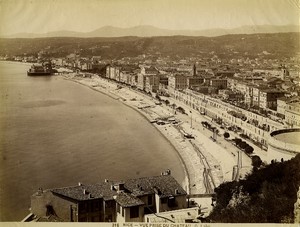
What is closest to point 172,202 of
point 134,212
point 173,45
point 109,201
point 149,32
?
point 134,212

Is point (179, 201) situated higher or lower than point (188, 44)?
lower

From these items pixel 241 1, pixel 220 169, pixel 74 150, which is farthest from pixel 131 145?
pixel 241 1

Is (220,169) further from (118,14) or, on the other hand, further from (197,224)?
(118,14)

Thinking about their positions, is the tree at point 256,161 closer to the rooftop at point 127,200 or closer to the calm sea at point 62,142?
the calm sea at point 62,142

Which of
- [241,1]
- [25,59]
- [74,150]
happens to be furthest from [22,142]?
[241,1]

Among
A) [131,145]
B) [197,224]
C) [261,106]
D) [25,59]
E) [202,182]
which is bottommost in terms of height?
[197,224]

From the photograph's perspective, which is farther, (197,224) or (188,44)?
(188,44)
